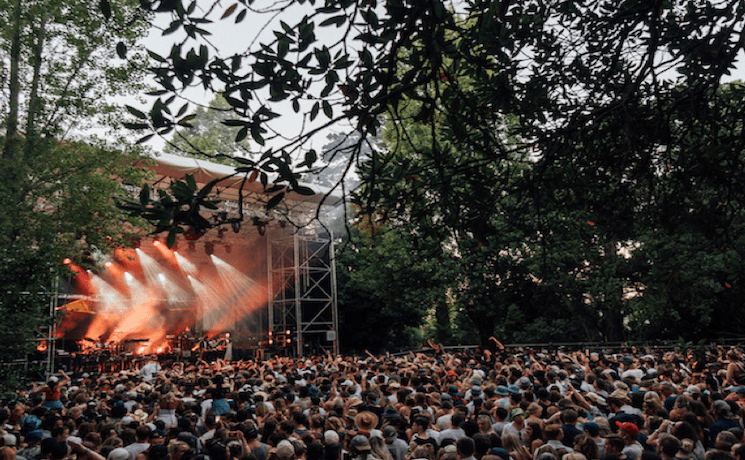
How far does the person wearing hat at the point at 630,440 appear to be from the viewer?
4594 millimetres

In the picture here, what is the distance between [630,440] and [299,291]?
1868 centimetres

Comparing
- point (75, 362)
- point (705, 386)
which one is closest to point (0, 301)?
point (705, 386)

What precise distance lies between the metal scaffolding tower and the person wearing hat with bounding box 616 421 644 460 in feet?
57.8

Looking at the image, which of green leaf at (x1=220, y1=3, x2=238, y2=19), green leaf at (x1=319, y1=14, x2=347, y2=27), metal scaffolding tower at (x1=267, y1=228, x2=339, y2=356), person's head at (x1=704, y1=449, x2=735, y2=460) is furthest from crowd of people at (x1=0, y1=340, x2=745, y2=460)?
metal scaffolding tower at (x1=267, y1=228, x2=339, y2=356)

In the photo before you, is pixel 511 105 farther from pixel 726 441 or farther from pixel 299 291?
pixel 299 291

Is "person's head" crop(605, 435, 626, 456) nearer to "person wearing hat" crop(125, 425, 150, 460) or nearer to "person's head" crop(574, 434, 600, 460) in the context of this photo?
"person's head" crop(574, 434, 600, 460)

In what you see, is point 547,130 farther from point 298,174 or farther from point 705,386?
point 705,386

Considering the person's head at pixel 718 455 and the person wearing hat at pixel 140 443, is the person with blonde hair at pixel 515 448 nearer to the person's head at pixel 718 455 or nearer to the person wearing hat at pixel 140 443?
the person's head at pixel 718 455

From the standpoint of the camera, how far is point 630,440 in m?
4.75

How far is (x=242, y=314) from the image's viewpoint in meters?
27.2

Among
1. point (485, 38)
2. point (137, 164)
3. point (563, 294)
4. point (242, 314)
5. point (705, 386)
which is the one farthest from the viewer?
point (242, 314)

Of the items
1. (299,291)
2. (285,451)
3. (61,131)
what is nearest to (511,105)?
(285,451)

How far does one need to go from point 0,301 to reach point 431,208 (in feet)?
21.1

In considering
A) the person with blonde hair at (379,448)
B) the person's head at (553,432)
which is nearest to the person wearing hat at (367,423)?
the person with blonde hair at (379,448)
